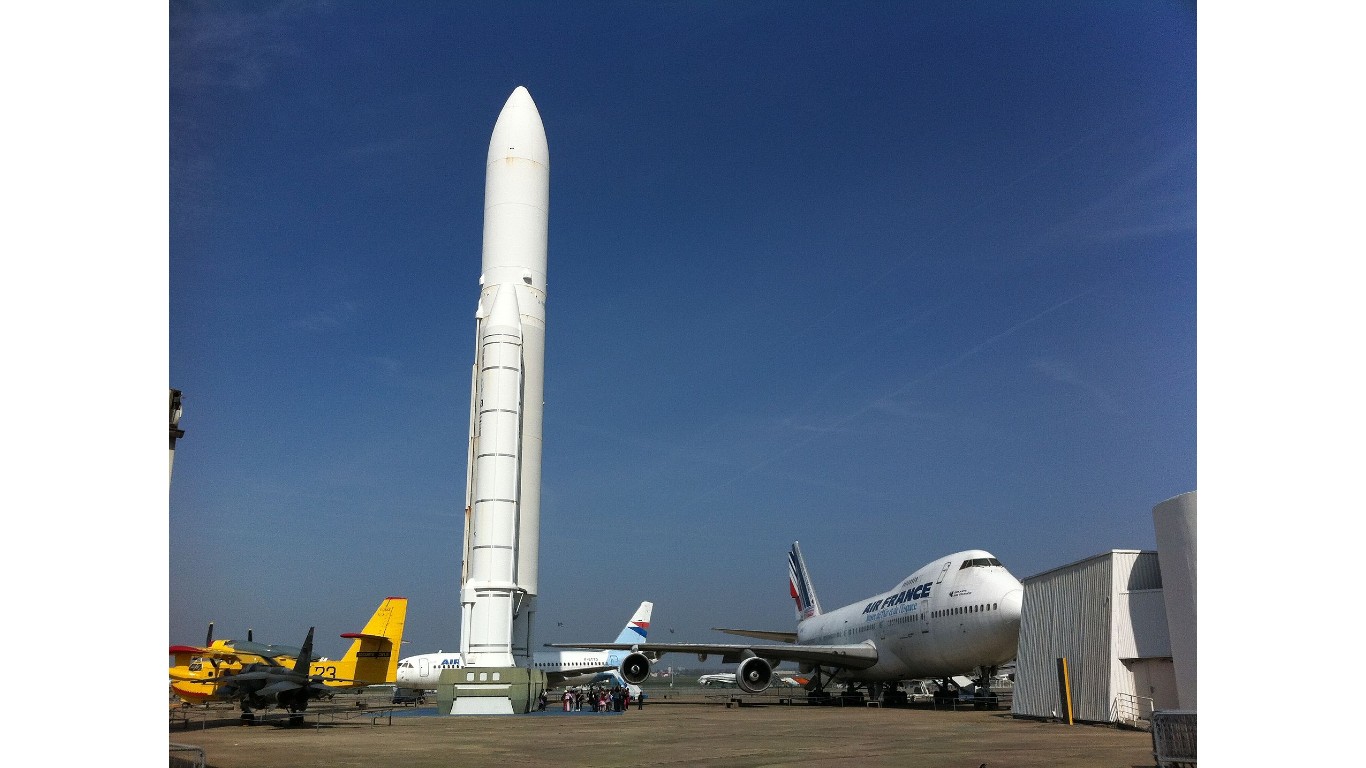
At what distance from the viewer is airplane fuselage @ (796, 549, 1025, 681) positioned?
28.4 m

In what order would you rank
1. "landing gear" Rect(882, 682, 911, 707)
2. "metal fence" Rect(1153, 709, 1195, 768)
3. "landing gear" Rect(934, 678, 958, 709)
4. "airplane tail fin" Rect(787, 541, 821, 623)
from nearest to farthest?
1. "metal fence" Rect(1153, 709, 1195, 768)
2. "landing gear" Rect(934, 678, 958, 709)
3. "landing gear" Rect(882, 682, 911, 707)
4. "airplane tail fin" Rect(787, 541, 821, 623)

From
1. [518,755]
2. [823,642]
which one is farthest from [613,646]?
[518,755]

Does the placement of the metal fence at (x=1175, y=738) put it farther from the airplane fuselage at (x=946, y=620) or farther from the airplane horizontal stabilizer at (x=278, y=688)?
the airplane horizontal stabilizer at (x=278, y=688)

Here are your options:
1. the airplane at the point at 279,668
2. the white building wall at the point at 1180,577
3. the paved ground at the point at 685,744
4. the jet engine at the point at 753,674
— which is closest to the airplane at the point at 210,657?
the airplane at the point at 279,668

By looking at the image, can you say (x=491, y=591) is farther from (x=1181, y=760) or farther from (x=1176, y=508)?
(x=1181, y=760)

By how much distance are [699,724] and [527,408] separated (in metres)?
12.0

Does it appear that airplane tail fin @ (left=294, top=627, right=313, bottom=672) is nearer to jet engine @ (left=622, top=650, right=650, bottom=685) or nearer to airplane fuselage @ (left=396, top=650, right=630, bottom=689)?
jet engine @ (left=622, top=650, right=650, bottom=685)

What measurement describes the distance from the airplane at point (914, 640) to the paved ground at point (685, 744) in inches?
179

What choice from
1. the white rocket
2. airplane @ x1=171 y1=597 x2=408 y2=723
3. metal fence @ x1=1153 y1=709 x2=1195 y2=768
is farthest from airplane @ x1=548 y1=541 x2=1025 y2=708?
metal fence @ x1=1153 y1=709 x2=1195 y2=768

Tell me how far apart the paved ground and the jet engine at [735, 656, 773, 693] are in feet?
39.9

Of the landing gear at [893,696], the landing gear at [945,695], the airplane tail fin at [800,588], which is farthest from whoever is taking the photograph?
the airplane tail fin at [800,588]

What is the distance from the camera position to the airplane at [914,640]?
94.5 feet

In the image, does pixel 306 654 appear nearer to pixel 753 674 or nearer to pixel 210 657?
pixel 210 657

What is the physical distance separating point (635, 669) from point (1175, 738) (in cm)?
2829
